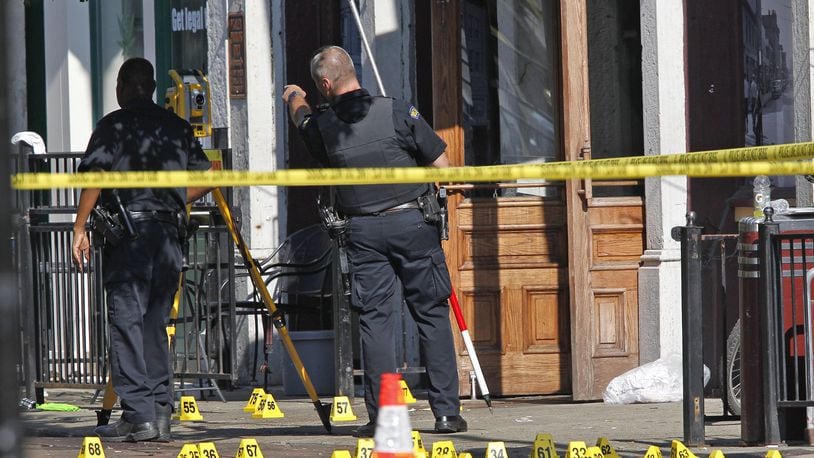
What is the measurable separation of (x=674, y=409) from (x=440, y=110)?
7.89 feet

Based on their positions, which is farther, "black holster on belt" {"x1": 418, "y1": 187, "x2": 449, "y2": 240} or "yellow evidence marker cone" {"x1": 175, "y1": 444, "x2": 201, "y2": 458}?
"black holster on belt" {"x1": 418, "y1": 187, "x2": 449, "y2": 240}

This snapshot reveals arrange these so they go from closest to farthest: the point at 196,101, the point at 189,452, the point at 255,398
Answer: the point at 189,452 < the point at 255,398 < the point at 196,101

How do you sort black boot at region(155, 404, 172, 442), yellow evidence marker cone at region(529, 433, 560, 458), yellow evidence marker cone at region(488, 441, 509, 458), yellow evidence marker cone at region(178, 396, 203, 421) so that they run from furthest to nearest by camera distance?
yellow evidence marker cone at region(178, 396, 203, 421) < black boot at region(155, 404, 172, 442) < yellow evidence marker cone at region(529, 433, 560, 458) < yellow evidence marker cone at region(488, 441, 509, 458)

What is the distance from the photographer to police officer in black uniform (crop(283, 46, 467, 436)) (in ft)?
22.1

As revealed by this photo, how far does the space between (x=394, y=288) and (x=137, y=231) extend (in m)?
1.20

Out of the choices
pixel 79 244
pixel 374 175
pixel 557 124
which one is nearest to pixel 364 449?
pixel 374 175

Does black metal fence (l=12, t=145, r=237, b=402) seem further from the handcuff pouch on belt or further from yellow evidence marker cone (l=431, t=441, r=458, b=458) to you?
yellow evidence marker cone (l=431, t=441, r=458, b=458)

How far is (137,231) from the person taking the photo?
679 centimetres

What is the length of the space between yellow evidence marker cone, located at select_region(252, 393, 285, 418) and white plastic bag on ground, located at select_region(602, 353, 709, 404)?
1955 mm

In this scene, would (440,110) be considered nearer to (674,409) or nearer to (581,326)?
(581,326)

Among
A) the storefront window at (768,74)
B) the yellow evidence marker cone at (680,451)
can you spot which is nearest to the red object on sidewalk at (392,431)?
the yellow evidence marker cone at (680,451)

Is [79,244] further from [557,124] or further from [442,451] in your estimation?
[557,124]

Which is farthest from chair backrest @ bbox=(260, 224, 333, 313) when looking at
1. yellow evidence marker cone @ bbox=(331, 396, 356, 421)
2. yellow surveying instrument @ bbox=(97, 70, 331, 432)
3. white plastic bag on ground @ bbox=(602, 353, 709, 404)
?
white plastic bag on ground @ bbox=(602, 353, 709, 404)

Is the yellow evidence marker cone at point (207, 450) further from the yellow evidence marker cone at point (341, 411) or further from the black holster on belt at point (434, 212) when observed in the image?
the yellow evidence marker cone at point (341, 411)
